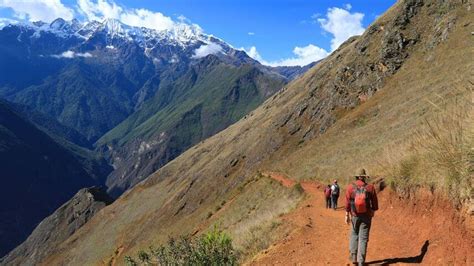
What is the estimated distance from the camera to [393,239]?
540 inches

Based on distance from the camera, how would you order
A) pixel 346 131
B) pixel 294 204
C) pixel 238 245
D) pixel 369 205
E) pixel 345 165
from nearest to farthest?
pixel 369 205 < pixel 238 245 < pixel 294 204 < pixel 345 165 < pixel 346 131

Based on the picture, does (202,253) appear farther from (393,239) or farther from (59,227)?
(59,227)

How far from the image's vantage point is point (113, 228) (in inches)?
3912

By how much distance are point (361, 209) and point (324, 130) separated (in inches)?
2127

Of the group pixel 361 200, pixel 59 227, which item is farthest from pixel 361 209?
pixel 59 227

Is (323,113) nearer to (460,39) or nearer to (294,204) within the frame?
(460,39)

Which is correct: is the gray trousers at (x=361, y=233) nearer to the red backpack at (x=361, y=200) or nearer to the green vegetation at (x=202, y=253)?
the red backpack at (x=361, y=200)

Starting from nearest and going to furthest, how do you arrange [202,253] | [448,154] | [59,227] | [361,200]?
[448,154] → [361,200] → [202,253] → [59,227]

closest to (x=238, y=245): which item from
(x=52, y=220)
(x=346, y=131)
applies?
(x=346, y=131)

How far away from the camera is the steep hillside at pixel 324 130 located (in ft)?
133

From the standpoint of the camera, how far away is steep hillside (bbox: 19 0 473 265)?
40.6m

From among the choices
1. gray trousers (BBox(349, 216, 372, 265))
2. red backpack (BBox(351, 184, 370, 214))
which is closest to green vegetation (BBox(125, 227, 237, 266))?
gray trousers (BBox(349, 216, 372, 265))

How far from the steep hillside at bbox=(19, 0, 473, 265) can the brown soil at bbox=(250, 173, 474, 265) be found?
4.18 m

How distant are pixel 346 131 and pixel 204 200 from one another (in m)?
33.4
